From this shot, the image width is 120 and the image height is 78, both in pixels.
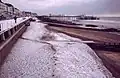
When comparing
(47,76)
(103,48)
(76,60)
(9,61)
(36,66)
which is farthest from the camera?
(103,48)

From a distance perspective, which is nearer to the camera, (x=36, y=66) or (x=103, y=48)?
(x=36, y=66)

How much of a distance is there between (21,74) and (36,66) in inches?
54.5

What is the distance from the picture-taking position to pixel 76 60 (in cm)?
1181

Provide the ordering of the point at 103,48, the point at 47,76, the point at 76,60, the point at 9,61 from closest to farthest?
1. the point at 47,76
2. the point at 9,61
3. the point at 76,60
4. the point at 103,48

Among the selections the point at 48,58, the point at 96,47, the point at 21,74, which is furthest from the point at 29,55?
the point at 96,47

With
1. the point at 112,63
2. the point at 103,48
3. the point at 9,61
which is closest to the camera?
the point at 9,61

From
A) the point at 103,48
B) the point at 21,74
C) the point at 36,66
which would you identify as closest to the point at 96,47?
the point at 103,48

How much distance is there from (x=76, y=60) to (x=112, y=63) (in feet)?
8.26

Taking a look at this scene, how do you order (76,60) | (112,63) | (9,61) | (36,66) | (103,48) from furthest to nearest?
(103,48) → (112,63) → (76,60) → (9,61) → (36,66)

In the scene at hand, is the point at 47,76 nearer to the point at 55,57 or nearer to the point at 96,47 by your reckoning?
the point at 55,57

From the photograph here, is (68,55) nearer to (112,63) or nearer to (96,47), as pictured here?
(112,63)

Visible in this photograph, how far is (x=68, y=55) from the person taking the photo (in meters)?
12.8

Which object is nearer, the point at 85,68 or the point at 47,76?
the point at 47,76

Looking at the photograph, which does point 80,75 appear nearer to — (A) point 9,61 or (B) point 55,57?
(B) point 55,57
